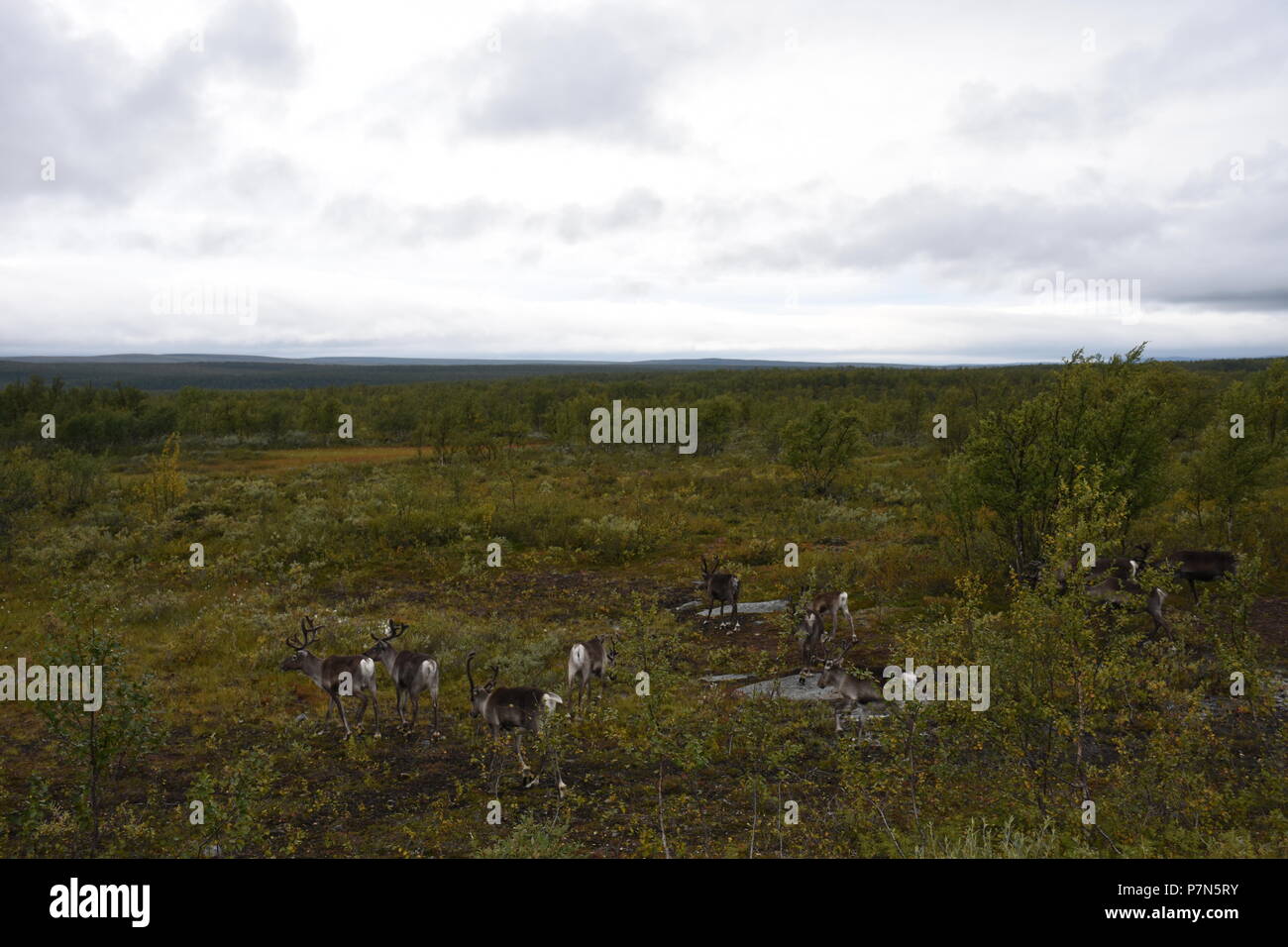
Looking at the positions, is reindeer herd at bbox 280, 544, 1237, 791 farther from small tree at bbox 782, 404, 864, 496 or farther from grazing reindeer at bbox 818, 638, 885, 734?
small tree at bbox 782, 404, 864, 496

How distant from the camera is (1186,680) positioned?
39.0 feet

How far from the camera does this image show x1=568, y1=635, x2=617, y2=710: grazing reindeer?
12.2m

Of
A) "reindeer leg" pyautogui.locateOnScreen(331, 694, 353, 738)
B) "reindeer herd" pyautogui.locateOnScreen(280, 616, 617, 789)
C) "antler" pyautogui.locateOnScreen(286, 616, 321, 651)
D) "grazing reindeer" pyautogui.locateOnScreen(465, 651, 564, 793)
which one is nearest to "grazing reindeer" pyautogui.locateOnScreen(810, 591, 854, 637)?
"reindeer herd" pyautogui.locateOnScreen(280, 616, 617, 789)

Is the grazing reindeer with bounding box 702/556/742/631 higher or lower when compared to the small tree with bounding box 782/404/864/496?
lower

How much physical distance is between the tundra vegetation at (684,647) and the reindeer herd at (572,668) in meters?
0.36

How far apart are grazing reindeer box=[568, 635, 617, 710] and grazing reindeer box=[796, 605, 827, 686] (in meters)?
3.78

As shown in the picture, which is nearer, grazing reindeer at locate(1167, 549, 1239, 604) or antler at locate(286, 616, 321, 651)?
antler at locate(286, 616, 321, 651)

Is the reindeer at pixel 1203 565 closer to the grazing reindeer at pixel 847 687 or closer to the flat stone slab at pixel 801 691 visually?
the flat stone slab at pixel 801 691

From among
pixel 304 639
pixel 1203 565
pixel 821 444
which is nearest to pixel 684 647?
pixel 304 639

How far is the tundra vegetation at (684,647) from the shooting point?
7.93 m

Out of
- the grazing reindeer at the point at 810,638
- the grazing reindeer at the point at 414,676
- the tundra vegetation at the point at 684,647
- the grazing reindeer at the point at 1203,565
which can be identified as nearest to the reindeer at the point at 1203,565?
the grazing reindeer at the point at 1203,565

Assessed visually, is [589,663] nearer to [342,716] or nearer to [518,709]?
[518,709]

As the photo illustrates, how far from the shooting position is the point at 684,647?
14.1 m

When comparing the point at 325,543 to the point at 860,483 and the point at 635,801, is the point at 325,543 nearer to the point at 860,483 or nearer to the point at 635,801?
the point at 635,801
